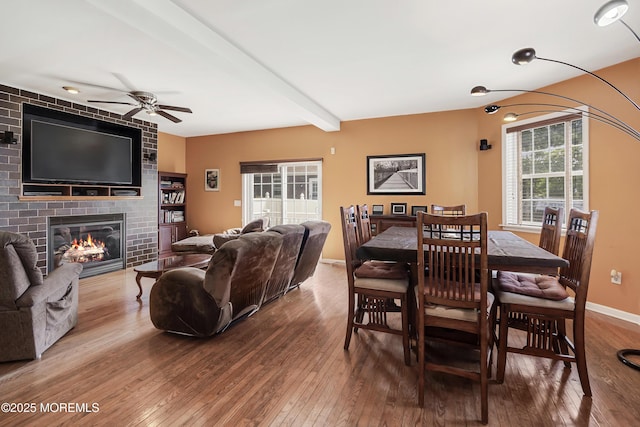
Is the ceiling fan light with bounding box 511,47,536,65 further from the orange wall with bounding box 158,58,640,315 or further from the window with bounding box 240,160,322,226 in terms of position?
the window with bounding box 240,160,322,226

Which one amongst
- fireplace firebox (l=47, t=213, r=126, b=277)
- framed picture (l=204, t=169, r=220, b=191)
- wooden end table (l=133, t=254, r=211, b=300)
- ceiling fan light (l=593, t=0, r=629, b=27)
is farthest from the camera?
framed picture (l=204, t=169, r=220, b=191)

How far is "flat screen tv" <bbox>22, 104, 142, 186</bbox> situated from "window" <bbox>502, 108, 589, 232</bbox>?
604 centimetres

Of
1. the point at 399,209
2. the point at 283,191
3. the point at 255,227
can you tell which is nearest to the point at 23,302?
the point at 255,227

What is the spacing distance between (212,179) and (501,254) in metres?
6.32

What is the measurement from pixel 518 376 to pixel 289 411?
5.07 ft

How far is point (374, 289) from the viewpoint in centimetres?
236

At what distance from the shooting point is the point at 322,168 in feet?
19.8

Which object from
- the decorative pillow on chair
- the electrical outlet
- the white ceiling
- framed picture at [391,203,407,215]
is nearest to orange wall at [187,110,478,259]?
framed picture at [391,203,407,215]

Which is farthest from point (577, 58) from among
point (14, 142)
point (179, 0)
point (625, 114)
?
point (14, 142)

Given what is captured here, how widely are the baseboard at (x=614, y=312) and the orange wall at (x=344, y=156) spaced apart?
6.65 ft

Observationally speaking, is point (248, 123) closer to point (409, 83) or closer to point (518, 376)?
point (409, 83)

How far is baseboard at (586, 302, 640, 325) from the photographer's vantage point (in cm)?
315

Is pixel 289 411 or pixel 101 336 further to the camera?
pixel 101 336

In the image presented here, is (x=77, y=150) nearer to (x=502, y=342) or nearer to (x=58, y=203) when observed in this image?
(x=58, y=203)
